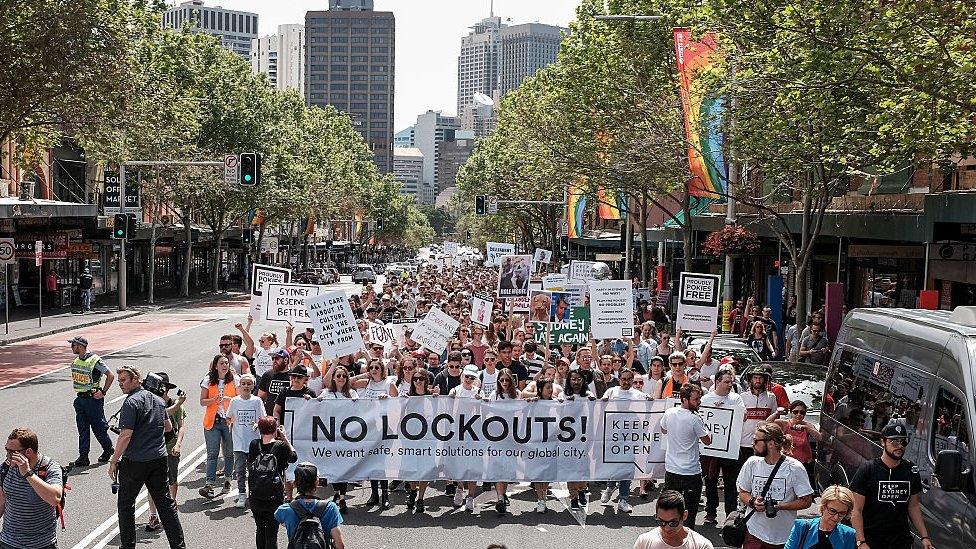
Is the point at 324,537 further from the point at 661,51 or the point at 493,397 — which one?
the point at 661,51

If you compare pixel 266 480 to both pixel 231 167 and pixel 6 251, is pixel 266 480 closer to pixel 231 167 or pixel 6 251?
pixel 6 251

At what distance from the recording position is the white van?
823 centimetres

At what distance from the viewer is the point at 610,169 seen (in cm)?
3256

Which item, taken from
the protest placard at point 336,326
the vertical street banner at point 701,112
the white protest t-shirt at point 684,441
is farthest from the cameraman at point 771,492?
the vertical street banner at point 701,112

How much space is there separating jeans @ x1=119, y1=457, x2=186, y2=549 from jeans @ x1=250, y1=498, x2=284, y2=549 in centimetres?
93

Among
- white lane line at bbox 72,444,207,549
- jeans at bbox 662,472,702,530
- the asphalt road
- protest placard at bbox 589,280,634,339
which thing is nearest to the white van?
jeans at bbox 662,472,702,530

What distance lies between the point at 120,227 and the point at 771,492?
1505 inches

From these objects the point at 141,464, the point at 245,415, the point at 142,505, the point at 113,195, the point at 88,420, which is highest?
the point at 113,195

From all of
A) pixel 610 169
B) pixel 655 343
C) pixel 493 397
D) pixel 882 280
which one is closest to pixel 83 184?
pixel 610 169

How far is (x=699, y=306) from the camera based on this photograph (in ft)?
58.3

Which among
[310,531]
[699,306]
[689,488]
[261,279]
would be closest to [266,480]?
[310,531]

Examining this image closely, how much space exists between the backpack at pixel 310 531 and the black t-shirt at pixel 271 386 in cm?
558

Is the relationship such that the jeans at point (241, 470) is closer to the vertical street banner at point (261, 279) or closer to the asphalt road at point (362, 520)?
the asphalt road at point (362, 520)

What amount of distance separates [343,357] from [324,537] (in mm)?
8061
